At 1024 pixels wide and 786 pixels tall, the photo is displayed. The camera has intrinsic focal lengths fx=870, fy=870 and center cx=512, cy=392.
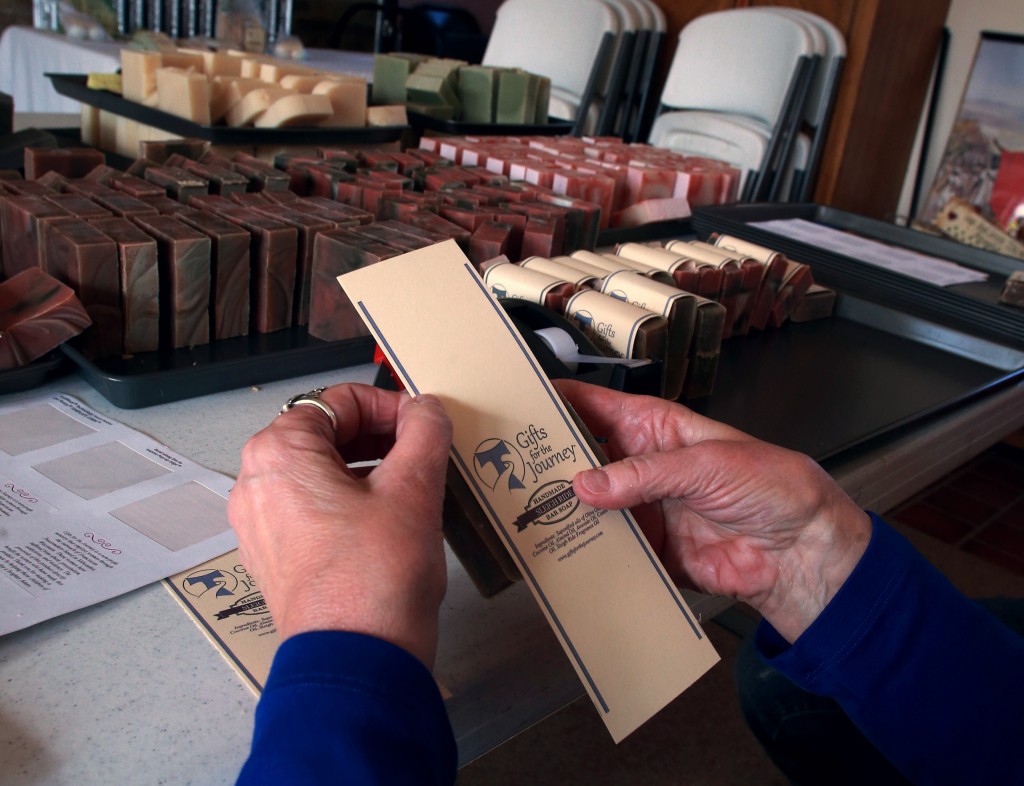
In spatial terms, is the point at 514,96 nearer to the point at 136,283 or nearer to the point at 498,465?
the point at 136,283

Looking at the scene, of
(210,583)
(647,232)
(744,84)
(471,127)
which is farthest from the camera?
(744,84)

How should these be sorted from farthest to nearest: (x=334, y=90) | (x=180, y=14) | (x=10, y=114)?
(x=180, y=14)
(x=334, y=90)
(x=10, y=114)

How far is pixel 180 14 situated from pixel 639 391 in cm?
394

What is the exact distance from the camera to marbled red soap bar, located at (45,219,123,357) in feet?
3.14

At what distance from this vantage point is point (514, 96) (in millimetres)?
2410

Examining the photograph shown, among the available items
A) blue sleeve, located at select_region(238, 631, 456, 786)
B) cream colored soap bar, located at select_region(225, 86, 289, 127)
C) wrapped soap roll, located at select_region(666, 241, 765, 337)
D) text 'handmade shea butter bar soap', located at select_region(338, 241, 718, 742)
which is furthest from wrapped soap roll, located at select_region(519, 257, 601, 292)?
cream colored soap bar, located at select_region(225, 86, 289, 127)

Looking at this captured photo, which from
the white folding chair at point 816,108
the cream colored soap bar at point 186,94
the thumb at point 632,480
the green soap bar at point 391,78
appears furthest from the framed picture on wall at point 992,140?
the thumb at point 632,480

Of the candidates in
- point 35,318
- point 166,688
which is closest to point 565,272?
point 35,318

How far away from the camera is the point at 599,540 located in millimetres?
658

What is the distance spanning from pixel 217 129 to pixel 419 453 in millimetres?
1330

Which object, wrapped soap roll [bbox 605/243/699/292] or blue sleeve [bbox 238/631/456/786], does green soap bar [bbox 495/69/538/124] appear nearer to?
wrapped soap roll [bbox 605/243/699/292]

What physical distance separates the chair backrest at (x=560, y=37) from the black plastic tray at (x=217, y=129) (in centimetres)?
169

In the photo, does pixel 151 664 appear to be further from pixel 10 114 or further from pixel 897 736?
pixel 10 114

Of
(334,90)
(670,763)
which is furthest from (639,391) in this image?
(334,90)
